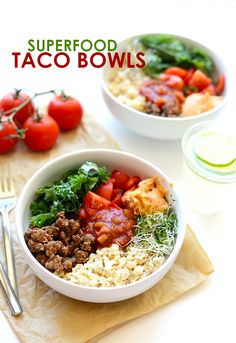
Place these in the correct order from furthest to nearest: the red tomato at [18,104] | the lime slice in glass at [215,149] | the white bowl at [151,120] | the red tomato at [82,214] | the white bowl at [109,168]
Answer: the red tomato at [18,104] → the white bowl at [151,120] → the lime slice in glass at [215,149] → the red tomato at [82,214] → the white bowl at [109,168]

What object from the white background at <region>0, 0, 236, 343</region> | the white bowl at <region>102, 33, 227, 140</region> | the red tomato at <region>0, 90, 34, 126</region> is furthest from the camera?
the red tomato at <region>0, 90, 34, 126</region>

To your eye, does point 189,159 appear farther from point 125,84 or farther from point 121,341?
point 121,341

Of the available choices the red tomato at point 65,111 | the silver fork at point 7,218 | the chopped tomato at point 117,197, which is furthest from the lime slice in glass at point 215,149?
the silver fork at point 7,218

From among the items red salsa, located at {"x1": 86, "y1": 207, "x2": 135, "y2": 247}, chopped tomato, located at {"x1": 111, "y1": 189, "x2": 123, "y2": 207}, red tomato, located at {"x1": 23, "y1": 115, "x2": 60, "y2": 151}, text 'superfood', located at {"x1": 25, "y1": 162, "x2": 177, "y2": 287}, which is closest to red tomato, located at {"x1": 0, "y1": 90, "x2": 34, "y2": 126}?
red tomato, located at {"x1": 23, "y1": 115, "x2": 60, "y2": 151}

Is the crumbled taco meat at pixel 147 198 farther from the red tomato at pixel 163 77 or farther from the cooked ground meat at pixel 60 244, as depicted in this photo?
the red tomato at pixel 163 77

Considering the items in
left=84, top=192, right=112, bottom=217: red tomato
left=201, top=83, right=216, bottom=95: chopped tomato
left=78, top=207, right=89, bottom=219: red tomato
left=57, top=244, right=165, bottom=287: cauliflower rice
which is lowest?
left=57, top=244, right=165, bottom=287: cauliflower rice

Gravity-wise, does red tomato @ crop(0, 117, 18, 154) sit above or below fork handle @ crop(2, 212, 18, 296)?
above

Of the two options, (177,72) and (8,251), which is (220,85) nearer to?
(177,72)

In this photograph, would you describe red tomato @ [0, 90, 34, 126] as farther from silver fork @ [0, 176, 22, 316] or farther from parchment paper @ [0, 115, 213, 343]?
parchment paper @ [0, 115, 213, 343]
